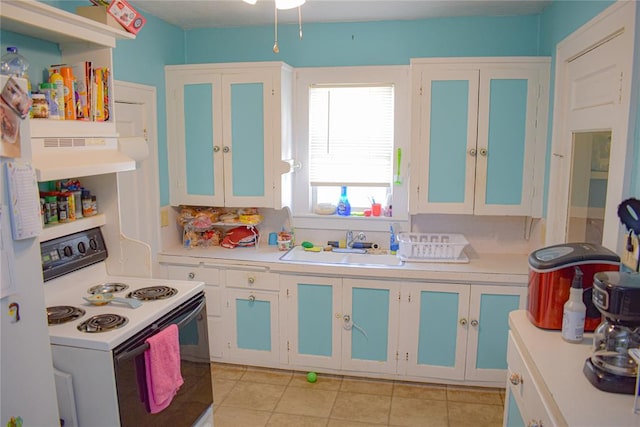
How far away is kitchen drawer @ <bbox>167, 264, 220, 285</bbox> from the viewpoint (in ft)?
11.0

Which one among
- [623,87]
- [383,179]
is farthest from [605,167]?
[383,179]

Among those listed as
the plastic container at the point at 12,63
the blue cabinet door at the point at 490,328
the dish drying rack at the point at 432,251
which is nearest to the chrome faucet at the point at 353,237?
the dish drying rack at the point at 432,251

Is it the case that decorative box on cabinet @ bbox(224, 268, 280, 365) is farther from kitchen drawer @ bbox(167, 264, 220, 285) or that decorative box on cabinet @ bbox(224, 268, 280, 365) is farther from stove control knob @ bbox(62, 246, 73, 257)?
stove control knob @ bbox(62, 246, 73, 257)

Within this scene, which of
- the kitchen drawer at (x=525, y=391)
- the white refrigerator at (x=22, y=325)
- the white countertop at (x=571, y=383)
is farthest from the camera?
the kitchen drawer at (x=525, y=391)

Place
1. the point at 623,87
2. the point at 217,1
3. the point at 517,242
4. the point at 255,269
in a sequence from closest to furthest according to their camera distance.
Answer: the point at 623,87, the point at 217,1, the point at 255,269, the point at 517,242

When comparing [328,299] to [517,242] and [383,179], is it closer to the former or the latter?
[383,179]

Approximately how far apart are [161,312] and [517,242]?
2500mm

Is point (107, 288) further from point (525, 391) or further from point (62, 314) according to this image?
point (525, 391)

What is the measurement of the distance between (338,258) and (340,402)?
3.17 ft

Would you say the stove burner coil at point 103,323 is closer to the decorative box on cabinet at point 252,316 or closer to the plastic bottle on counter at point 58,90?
the plastic bottle on counter at point 58,90

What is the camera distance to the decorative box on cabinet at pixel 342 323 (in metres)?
3.14

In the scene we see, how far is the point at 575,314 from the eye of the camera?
1.73 meters

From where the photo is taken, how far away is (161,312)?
2.13m

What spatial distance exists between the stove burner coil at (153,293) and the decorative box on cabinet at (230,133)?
1.18 meters
